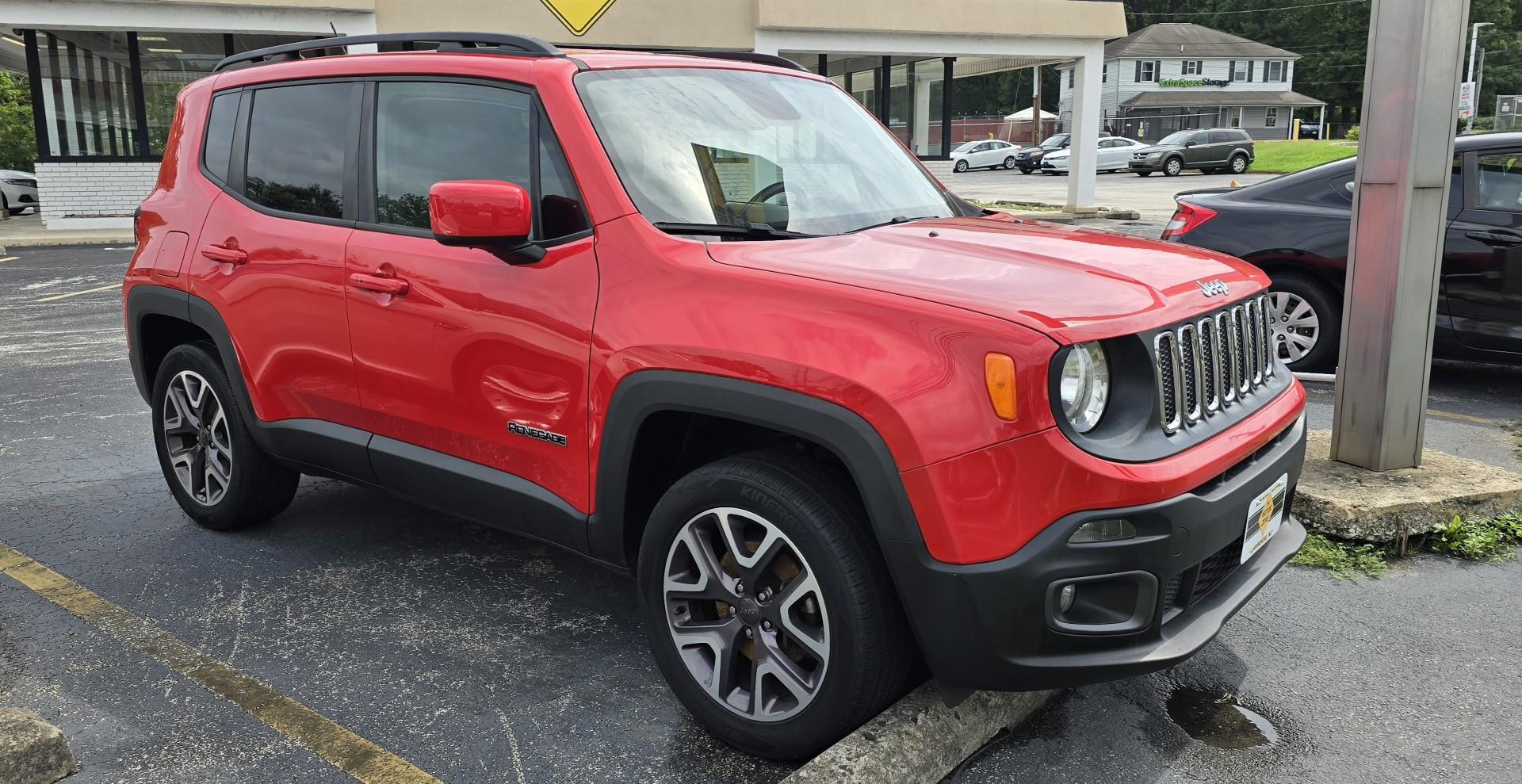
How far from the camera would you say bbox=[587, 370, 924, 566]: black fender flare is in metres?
2.49

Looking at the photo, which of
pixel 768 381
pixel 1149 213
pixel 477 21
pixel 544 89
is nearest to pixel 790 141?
pixel 544 89

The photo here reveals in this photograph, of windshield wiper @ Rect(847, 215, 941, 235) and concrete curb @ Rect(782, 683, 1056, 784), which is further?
windshield wiper @ Rect(847, 215, 941, 235)

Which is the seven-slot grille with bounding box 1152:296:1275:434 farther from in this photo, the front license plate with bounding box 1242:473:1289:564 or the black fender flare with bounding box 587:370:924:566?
the black fender flare with bounding box 587:370:924:566

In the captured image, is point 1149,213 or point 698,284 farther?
point 1149,213

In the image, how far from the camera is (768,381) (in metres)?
2.64

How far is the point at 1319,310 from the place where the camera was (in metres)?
6.82

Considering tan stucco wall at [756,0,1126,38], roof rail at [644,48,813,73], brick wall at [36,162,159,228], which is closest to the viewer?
roof rail at [644,48,813,73]

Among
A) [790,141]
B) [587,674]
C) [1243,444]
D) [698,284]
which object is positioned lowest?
[587,674]

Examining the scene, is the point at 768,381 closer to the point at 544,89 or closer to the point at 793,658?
the point at 793,658

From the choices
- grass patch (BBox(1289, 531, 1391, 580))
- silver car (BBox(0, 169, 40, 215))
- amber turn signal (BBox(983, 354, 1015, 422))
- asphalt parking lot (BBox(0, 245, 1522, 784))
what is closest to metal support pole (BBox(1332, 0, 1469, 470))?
grass patch (BBox(1289, 531, 1391, 580))

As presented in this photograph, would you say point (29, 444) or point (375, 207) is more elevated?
point (375, 207)

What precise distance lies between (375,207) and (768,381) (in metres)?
1.76

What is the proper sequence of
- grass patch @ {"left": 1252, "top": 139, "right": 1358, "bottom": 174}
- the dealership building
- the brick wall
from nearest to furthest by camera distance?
1. the dealership building
2. the brick wall
3. grass patch @ {"left": 1252, "top": 139, "right": 1358, "bottom": 174}

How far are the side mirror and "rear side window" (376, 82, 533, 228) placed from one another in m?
0.32
